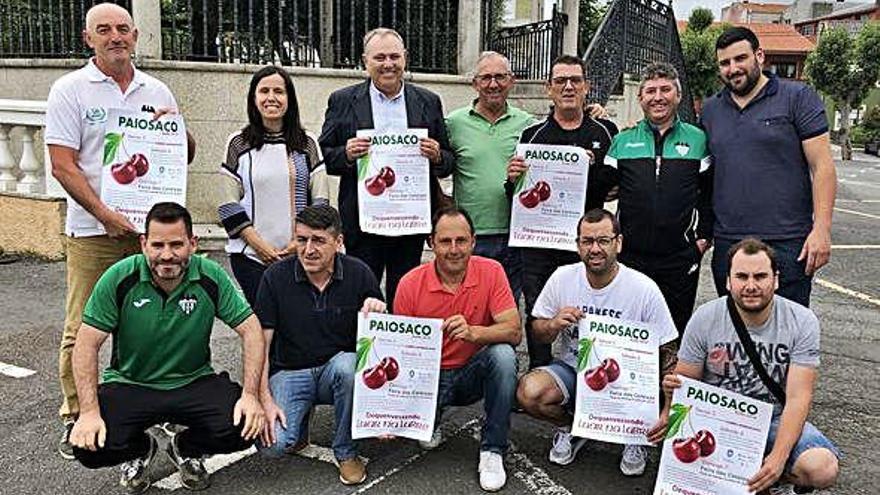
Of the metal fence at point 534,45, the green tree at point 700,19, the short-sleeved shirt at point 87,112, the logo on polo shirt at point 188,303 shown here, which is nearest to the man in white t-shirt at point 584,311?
the logo on polo shirt at point 188,303

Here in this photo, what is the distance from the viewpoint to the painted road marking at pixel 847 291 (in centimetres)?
799

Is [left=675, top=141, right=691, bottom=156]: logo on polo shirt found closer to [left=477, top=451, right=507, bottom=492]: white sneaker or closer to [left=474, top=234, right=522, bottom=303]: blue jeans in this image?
[left=474, top=234, right=522, bottom=303]: blue jeans

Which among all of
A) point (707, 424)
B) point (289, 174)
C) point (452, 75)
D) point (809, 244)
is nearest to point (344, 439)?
point (289, 174)

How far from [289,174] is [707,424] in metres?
2.35

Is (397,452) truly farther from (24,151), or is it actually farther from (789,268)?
(24,151)

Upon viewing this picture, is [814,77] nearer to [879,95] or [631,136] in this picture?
[879,95]

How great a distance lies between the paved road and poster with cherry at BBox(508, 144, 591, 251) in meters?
1.05

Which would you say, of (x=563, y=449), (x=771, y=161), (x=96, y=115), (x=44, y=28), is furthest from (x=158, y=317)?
(x=44, y=28)

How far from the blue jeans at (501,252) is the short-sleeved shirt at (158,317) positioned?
144 cm

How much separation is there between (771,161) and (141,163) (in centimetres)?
307

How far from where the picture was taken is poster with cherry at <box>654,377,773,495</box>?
3326 millimetres

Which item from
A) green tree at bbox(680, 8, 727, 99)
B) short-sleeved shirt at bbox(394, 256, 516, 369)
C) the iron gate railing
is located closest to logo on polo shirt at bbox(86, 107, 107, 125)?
short-sleeved shirt at bbox(394, 256, 516, 369)

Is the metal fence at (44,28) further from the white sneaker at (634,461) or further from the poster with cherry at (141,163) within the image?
the white sneaker at (634,461)

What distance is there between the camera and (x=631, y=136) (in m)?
4.24
